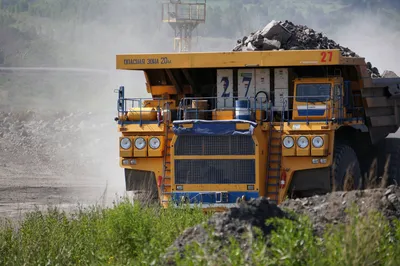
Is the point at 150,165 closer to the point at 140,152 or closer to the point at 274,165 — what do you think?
the point at 140,152

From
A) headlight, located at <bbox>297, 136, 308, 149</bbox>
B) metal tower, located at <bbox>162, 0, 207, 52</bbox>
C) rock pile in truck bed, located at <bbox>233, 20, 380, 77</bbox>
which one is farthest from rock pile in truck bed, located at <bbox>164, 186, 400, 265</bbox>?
metal tower, located at <bbox>162, 0, 207, 52</bbox>

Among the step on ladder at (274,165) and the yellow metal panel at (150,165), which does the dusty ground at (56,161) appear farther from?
the step on ladder at (274,165)

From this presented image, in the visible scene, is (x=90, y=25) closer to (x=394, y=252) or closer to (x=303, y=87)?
(x=303, y=87)

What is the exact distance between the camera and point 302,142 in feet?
52.4

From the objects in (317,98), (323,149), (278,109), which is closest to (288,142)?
(323,149)

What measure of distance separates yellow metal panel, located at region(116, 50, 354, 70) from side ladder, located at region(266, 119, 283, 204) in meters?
1.24

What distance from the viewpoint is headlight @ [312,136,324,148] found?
51.9ft

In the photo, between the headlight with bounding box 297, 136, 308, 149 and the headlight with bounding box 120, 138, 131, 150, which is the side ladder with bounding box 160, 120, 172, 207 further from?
the headlight with bounding box 297, 136, 308, 149

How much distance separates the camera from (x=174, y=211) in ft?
46.1

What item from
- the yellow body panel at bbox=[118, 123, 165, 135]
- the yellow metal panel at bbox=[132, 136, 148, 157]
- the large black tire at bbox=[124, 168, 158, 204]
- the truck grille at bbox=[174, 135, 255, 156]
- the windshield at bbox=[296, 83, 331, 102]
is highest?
the windshield at bbox=[296, 83, 331, 102]

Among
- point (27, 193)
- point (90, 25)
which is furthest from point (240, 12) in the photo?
point (27, 193)

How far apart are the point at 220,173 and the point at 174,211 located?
2116 mm

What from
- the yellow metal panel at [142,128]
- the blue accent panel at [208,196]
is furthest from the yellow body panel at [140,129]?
the blue accent panel at [208,196]

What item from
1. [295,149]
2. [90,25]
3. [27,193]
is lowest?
[27,193]
